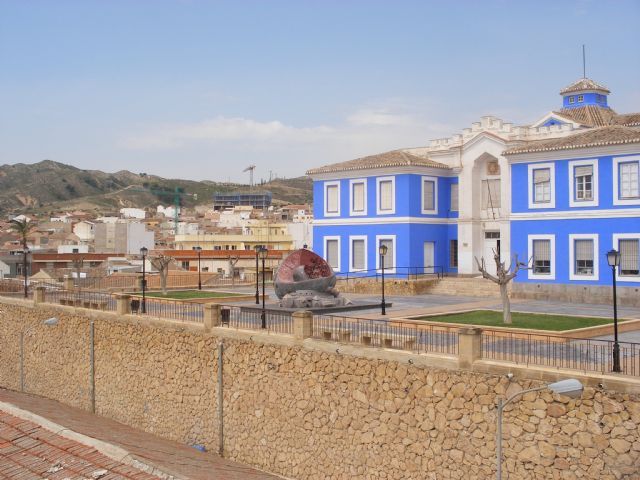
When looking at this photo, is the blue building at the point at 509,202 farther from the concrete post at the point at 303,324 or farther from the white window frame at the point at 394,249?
the concrete post at the point at 303,324

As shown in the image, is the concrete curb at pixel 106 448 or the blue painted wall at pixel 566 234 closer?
the concrete curb at pixel 106 448

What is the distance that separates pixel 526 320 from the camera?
23.1 metres

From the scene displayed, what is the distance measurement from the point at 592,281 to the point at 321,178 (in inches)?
605

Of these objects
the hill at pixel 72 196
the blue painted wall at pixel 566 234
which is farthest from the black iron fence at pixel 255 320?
the hill at pixel 72 196

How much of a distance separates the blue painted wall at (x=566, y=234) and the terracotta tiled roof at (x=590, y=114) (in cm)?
1005

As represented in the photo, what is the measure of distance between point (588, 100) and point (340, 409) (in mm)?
29953

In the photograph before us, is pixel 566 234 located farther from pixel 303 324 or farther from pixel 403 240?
pixel 303 324

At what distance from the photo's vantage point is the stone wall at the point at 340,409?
44.2 feet

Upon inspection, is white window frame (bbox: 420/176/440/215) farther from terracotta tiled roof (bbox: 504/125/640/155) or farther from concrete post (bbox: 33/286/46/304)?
concrete post (bbox: 33/286/46/304)

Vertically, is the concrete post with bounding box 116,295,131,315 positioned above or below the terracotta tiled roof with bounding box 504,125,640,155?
below

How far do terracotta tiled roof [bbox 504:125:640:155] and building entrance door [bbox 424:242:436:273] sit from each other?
7338mm

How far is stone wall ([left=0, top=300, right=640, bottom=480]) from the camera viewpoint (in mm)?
13469

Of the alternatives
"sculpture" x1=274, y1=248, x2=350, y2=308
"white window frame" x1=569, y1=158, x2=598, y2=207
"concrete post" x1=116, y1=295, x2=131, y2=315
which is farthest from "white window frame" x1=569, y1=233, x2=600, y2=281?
"concrete post" x1=116, y1=295, x2=131, y2=315

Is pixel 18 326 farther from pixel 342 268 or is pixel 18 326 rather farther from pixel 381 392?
pixel 381 392
